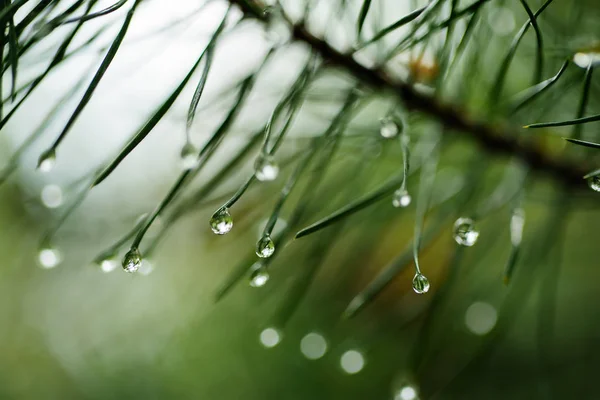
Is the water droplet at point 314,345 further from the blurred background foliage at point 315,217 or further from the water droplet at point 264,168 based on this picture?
the water droplet at point 264,168

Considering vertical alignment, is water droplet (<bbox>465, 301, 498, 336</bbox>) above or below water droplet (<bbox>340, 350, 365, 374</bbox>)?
above

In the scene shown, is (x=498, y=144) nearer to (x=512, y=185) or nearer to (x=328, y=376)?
(x=512, y=185)

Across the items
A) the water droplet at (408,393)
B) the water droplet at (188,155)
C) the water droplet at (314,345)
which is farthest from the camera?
the water droplet at (314,345)

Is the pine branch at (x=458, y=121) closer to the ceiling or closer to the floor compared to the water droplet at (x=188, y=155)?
closer to the ceiling

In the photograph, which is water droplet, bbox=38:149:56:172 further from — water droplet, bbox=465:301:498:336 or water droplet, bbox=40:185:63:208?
water droplet, bbox=465:301:498:336

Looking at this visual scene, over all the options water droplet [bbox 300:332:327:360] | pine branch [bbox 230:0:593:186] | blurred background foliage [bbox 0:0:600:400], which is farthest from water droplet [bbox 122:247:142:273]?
water droplet [bbox 300:332:327:360]

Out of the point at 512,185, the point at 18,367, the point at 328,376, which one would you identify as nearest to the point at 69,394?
the point at 18,367

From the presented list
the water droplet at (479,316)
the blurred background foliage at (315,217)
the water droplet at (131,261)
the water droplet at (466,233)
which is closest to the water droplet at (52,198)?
the blurred background foliage at (315,217)
